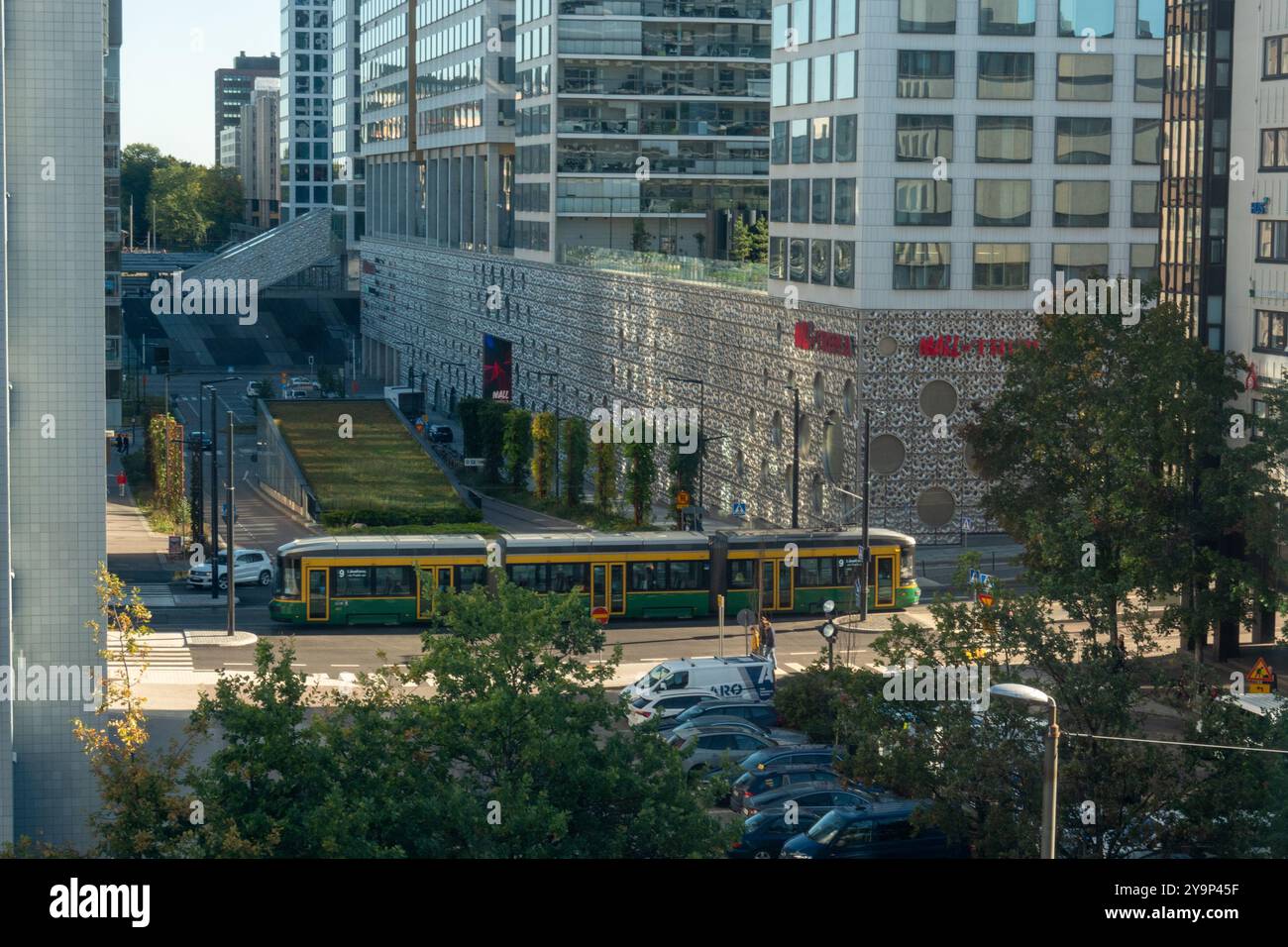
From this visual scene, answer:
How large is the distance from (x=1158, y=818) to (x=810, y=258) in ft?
132

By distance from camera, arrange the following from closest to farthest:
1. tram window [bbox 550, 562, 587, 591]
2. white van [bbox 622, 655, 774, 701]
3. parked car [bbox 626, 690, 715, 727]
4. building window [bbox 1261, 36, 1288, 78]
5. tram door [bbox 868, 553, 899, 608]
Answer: parked car [bbox 626, 690, 715, 727]
white van [bbox 622, 655, 774, 701]
building window [bbox 1261, 36, 1288, 78]
tram window [bbox 550, 562, 587, 591]
tram door [bbox 868, 553, 899, 608]

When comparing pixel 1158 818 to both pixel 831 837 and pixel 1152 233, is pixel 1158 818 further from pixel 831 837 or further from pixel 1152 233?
pixel 1152 233

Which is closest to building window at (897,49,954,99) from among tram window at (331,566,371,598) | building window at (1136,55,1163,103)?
building window at (1136,55,1163,103)

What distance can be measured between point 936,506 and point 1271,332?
749 inches

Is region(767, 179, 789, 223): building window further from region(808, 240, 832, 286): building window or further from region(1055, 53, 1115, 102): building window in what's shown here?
region(1055, 53, 1115, 102): building window

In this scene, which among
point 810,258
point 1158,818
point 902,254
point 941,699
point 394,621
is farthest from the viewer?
point 810,258

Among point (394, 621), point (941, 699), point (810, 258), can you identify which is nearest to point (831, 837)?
point (941, 699)

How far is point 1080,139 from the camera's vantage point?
2311 inches

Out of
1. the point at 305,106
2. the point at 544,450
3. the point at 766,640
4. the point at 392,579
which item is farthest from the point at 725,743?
the point at 305,106

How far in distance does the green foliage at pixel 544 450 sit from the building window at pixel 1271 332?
3384 cm

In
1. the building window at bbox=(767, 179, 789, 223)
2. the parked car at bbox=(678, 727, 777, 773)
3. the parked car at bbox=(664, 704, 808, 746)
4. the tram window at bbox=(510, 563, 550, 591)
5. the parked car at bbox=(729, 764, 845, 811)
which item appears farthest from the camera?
the building window at bbox=(767, 179, 789, 223)

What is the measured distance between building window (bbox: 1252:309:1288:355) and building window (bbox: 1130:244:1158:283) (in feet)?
60.0

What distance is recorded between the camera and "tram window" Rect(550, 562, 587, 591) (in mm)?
48219

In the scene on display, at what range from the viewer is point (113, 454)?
8756 cm
